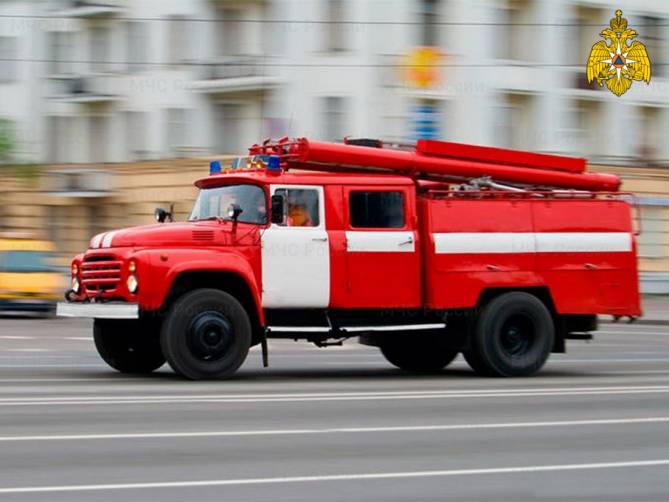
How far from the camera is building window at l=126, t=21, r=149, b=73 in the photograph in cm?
4831

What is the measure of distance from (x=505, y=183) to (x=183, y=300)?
14.8 ft

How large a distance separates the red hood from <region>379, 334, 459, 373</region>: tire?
3.05 metres

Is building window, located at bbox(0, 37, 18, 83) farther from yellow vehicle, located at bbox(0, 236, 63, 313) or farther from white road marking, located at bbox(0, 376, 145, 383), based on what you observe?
white road marking, located at bbox(0, 376, 145, 383)

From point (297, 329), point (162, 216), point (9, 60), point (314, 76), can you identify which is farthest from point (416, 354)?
point (9, 60)

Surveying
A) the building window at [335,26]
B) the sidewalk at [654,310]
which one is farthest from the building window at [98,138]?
the sidewalk at [654,310]

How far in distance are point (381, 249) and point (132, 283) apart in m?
2.90

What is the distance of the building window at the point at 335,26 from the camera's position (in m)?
43.9

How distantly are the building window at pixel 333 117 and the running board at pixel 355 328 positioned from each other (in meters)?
27.2

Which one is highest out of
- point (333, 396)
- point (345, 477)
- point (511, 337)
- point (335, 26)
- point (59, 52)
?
point (59, 52)

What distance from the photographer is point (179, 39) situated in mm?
47438

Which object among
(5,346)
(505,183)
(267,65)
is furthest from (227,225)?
(267,65)

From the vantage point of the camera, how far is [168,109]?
4775cm

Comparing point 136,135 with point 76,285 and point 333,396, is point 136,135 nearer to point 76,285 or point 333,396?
point 76,285

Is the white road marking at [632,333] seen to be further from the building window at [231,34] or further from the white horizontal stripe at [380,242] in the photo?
the building window at [231,34]
